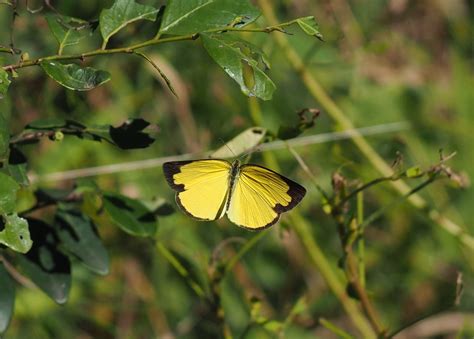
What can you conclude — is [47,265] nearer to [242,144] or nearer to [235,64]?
[242,144]

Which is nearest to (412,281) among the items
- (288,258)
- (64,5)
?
(288,258)

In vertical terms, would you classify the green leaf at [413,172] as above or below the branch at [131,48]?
below

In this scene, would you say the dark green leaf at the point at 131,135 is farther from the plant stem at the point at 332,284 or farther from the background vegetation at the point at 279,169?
the background vegetation at the point at 279,169

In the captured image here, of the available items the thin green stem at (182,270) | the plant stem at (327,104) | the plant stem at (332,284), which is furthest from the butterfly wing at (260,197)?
the plant stem at (327,104)

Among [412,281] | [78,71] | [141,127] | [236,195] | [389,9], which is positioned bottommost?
[412,281]

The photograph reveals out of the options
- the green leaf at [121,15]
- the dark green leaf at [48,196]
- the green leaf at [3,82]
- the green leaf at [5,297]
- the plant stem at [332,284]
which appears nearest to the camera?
the green leaf at [3,82]

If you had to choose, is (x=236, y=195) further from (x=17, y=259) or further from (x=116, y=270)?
(x=116, y=270)

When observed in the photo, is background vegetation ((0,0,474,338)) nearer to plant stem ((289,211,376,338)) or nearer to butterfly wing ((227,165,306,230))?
plant stem ((289,211,376,338))
